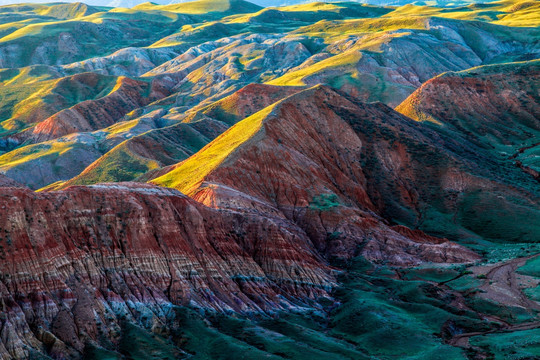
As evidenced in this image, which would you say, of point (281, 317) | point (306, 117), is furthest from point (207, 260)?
point (306, 117)

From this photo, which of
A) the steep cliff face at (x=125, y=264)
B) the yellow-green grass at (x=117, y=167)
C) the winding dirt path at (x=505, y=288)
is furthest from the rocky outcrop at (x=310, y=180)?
the yellow-green grass at (x=117, y=167)

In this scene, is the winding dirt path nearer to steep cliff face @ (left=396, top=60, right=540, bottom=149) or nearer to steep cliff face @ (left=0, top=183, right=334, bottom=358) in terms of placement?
steep cliff face @ (left=0, top=183, right=334, bottom=358)

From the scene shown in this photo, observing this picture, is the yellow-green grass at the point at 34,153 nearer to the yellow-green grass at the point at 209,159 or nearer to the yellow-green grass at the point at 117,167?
the yellow-green grass at the point at 117,167

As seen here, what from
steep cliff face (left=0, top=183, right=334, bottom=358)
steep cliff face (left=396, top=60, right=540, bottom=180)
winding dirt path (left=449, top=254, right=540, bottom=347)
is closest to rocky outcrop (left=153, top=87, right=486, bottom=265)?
winding dirt path (left=449, top=254, right=540, bottom=347)

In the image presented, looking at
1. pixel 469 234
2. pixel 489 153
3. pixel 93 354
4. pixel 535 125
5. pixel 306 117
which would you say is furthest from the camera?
pixel 535 125

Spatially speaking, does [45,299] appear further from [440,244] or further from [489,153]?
[489,153]

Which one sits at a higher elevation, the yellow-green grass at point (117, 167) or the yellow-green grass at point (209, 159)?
the yellow-green grass at point (209, 159)
